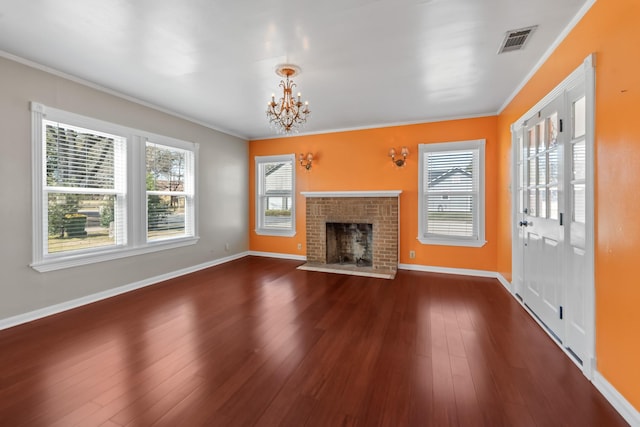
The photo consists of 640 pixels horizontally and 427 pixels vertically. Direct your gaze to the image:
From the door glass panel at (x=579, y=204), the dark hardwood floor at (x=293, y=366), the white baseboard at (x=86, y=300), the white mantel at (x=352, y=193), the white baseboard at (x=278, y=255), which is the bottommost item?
the dark hardwood floor at (x=293, y=366)

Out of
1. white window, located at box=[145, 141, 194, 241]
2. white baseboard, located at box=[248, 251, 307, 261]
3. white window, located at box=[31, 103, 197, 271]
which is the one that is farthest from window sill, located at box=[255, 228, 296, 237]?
white window, located at box=[31, 103, 197, 271]

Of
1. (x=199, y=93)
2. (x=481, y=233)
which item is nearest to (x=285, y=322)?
(x=199, y=93)

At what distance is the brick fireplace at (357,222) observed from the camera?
496 centimetres

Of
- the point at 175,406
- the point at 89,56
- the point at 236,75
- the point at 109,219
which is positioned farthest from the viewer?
the point at 109,219

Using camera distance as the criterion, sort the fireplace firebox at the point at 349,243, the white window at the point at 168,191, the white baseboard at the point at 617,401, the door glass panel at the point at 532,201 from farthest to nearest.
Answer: the fireplace firebox at the point at 349,243 → the white window at the point at 168,191 → the door glass panel at the point at 532,201 → the white baseboard at the point at 617,401

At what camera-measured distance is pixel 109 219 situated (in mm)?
3748

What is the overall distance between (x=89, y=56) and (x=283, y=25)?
2115 mm

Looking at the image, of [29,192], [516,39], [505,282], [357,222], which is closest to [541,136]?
[516,39]

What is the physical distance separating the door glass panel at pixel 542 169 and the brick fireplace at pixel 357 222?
223cm

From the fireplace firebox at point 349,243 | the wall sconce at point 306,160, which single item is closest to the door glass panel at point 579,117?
the fireplace firebox at point 349,243

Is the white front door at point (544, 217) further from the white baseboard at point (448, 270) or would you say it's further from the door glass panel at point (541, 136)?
the white baseboard at point (448, 270)

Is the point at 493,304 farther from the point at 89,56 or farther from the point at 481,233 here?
the point at 89,56

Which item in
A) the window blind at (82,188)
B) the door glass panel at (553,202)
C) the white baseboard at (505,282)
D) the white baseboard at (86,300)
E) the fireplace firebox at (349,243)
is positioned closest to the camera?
the door glass panel at (553,202)

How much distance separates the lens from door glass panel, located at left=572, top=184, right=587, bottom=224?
2072 mm
